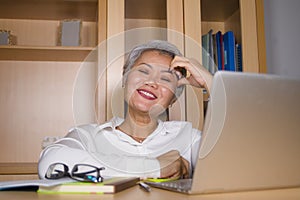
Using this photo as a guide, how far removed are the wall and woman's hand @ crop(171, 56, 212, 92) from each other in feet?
2.65

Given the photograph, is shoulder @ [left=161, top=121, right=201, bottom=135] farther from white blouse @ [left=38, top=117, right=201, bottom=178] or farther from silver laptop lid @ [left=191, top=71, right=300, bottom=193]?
silver laptop lid @ [left=191, top=71, right=300, bottom=193]

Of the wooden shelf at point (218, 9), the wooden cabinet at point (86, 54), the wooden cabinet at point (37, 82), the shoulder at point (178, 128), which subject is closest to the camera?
the shoulder at point (178, 128)

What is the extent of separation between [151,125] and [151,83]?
200 millimetres

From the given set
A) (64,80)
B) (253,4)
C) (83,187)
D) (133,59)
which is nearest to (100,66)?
(133,59)

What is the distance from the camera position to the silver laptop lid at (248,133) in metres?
0.54

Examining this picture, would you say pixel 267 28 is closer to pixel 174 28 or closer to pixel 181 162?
pixel 174 28

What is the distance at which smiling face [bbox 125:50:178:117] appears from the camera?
1215mm

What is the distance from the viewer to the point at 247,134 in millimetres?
572

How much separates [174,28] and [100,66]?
0.39 metres

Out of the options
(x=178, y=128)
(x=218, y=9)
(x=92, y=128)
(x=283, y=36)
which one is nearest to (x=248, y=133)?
(x=178, y=128)

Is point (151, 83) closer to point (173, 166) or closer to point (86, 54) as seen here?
point (173, 166)

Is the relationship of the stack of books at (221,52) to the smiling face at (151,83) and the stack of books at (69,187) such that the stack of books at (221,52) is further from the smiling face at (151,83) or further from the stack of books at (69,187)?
the stack of books at (69,187)

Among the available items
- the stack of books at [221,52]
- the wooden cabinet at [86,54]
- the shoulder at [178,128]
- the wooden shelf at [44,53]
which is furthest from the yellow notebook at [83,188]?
the wooden shelf at [44,53]

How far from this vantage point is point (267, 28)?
205 cm
